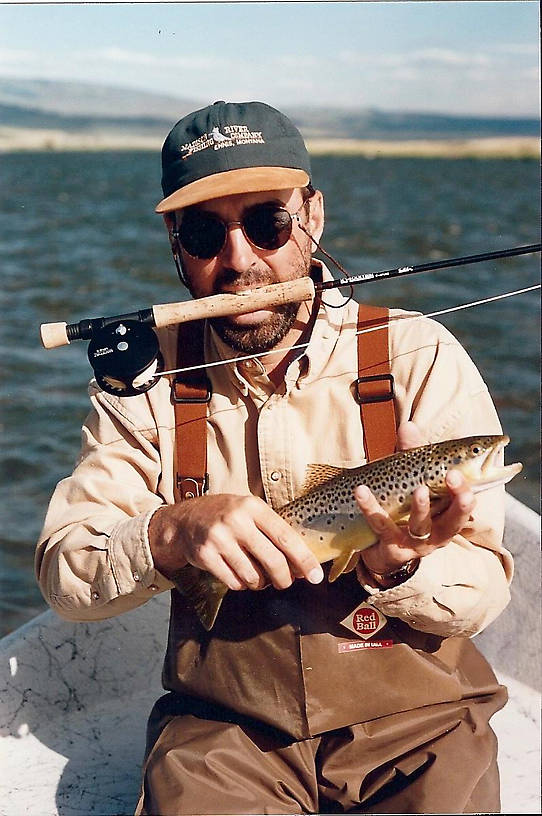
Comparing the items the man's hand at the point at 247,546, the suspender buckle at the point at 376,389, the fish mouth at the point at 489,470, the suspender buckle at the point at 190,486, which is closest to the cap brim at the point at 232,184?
the suspender buckle at the point at 376,389

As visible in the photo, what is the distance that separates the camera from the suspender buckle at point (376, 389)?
114 inches

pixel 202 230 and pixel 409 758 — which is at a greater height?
pixel 202 230

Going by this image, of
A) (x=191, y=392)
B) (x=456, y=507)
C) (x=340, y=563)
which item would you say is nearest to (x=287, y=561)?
(x=340, y=563)

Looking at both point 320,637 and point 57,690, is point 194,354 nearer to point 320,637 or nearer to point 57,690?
point 320,637

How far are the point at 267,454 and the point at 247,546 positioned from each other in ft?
1.76

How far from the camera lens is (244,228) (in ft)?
9.95

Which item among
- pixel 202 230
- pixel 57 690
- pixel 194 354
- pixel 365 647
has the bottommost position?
pixel 57 690

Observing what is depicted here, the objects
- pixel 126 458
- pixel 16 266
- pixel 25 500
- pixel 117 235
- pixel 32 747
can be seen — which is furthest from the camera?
pixel 117 235

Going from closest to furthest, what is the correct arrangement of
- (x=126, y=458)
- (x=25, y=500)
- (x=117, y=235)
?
(x=126, y=458) → (x=25, y=500) → (x=117, y=235)

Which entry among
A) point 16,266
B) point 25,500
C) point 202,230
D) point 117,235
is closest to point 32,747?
point 202,230

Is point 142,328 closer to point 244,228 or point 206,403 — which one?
point 206,403

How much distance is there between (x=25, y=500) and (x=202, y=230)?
579cm

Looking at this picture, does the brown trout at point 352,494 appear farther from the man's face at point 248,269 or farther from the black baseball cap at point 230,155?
the black baseball cap at point 230,155

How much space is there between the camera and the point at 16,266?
1870 cm
